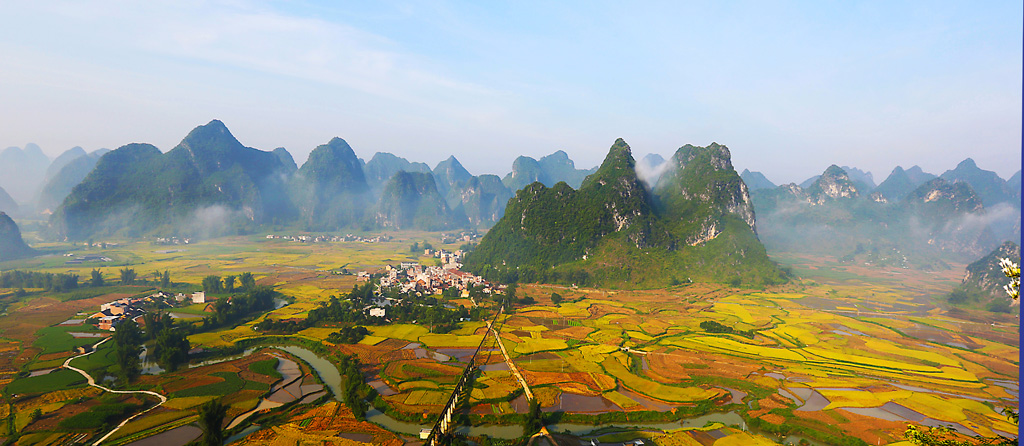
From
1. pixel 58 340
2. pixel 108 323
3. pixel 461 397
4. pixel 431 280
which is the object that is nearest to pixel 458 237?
pixel 431 280

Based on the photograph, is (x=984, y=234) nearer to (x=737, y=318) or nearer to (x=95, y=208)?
(x=737, y=318)

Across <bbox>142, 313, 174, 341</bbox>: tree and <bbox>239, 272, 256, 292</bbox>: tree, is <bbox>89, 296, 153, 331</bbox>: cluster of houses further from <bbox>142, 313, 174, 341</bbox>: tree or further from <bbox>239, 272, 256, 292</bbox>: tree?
<bbox>239, 272, 256, 292</bbox>: tree

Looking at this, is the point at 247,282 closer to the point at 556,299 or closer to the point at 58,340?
the point at 58,340

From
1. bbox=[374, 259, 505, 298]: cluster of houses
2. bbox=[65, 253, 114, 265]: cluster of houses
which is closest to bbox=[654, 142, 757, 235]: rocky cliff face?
bbox=[374, 259, 505, 298]: cluster of houses

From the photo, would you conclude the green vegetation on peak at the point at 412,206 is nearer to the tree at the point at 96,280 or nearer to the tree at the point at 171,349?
the tree at the point at 96,280

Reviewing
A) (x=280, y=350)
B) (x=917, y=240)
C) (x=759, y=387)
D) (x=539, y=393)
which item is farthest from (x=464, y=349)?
(x=917, y=240)

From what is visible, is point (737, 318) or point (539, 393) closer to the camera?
point (539, 393)

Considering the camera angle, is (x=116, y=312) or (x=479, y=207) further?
(x=479, y=207)
